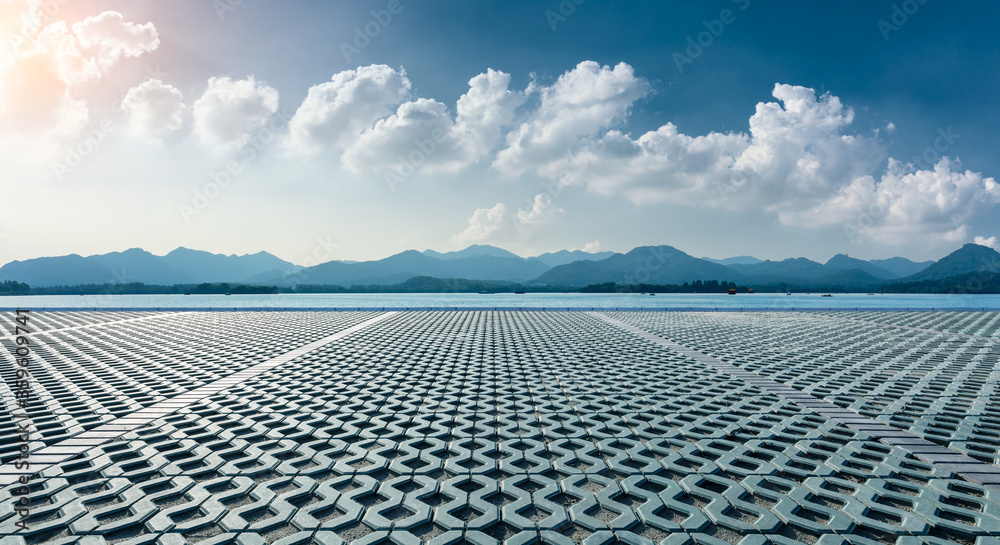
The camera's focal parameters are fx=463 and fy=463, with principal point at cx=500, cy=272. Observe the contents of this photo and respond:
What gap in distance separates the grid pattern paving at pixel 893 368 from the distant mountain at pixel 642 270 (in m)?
109

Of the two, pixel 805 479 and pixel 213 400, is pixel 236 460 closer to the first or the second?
pixel 213 400

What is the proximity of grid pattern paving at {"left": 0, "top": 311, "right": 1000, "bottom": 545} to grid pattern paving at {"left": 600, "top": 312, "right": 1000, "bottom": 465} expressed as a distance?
904 mm

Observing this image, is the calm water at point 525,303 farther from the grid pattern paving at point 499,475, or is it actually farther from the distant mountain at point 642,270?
the distant mountain at point 642,270

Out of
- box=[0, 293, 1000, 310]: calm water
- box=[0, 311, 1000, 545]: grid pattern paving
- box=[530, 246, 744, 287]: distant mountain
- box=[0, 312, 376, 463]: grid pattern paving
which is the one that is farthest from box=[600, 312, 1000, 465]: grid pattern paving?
box=[530, 246, 744, 287]: distant mountain

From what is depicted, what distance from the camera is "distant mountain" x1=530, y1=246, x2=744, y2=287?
12656cm

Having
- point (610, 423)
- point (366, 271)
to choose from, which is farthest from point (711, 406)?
point (366, 271)

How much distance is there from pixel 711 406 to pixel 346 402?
4.15m

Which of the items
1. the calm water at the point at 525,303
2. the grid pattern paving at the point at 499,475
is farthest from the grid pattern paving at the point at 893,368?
the calm water at the point at 525,303

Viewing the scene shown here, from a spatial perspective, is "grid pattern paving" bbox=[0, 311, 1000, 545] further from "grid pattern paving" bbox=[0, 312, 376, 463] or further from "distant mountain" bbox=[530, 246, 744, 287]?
"distant mountain" bbox=[530, 246, 744, 287]

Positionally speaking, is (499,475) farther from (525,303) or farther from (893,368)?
(525,303)

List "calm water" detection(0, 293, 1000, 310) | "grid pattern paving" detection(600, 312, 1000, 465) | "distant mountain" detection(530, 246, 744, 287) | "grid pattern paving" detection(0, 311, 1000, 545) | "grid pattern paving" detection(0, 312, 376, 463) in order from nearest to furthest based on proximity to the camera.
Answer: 1. "grid pattern paving" detection(0, 311, 1000, 545)
2. "grid pattern paving" detection(600, 312, 1000, 465)
3. "grid pattern paving" detection(0, 312, 376, 463)
4. "calm water" detection(0, 293, 1000, 310)
5. "distant mountain" detection(530, 246, 744, 287)

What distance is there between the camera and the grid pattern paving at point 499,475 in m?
2.64

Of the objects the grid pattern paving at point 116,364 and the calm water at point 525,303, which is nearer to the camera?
the grid pattern paving at point 116,364

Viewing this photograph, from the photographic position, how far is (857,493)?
3105 millimetres
